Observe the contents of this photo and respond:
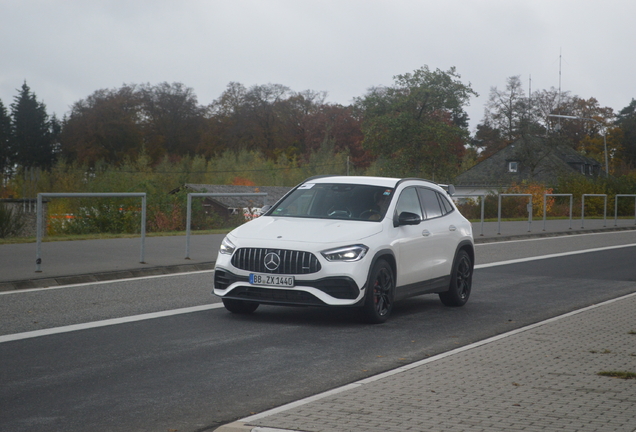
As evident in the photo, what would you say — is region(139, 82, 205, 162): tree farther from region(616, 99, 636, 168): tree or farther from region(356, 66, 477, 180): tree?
region(616, 99, 636, 168): tree

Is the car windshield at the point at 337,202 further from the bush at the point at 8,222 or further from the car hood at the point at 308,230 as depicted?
the bush at the point at 8,222

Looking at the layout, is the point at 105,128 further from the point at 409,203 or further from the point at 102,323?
the point at 102,323

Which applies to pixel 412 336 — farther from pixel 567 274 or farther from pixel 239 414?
pixel 567 274

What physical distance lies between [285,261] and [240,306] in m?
1.33

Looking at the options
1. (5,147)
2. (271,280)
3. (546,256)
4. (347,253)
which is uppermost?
(5,147)

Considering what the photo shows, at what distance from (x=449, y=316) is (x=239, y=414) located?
5.54 metres

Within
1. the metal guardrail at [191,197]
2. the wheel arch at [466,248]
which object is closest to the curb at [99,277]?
the metal guardrail at [191,197]

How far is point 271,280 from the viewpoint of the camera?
29.9 feet

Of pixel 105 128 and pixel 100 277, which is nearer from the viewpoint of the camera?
pixel 100 277

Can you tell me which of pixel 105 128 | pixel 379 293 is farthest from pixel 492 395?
pixel 105 128

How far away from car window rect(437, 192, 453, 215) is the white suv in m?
0.03

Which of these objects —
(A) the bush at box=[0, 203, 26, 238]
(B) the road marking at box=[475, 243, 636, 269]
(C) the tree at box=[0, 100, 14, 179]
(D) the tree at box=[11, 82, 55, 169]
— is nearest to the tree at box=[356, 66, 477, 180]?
(B) the road marking at box=[475, 243, 636, 269]

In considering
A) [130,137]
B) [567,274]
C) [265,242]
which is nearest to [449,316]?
[265,242]

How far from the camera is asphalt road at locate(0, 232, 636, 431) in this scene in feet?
Result: 18.7
